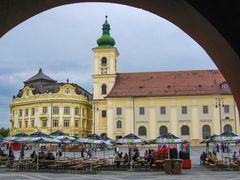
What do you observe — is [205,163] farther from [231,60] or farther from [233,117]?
[233,117]

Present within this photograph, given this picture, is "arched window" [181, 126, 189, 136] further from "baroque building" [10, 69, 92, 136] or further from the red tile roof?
"baroque building" [10, 69, 92, 136]

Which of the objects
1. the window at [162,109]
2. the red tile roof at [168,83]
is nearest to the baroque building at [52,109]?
the red tile roof at [168,83]

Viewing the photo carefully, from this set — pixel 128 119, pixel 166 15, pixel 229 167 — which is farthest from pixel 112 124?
pixel 166 15

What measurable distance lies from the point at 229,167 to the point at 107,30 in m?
58.5

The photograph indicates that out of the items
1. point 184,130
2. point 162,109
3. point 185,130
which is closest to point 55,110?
point 162,109

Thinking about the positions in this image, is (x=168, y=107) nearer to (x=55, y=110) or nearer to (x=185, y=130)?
(x=185, y=130)

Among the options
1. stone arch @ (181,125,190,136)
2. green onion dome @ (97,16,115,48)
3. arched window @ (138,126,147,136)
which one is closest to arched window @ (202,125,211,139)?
stone arch @ (181,125,190,136)

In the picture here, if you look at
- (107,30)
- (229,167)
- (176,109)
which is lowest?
(229,167)

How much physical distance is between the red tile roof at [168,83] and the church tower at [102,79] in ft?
6.23

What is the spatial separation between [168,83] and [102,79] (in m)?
12.3

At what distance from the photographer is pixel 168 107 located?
67.4m

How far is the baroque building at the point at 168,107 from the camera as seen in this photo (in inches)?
2586

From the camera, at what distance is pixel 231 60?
2955 mm

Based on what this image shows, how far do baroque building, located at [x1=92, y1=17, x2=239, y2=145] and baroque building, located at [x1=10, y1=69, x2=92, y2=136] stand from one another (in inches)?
376
